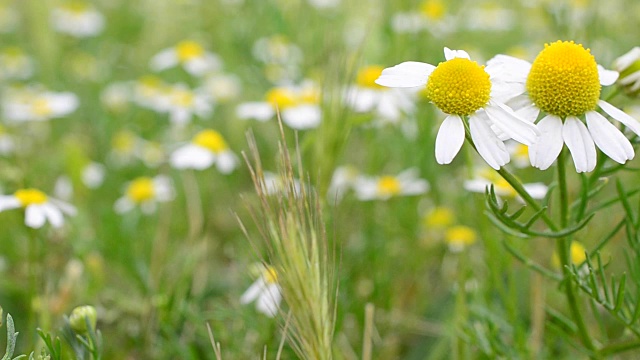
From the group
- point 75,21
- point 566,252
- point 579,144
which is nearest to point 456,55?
point 579,144

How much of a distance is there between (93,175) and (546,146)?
5.70 feet

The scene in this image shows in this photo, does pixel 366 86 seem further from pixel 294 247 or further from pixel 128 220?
pixel 294 247

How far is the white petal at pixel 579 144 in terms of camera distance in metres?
0.90

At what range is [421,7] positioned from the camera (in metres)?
2.22

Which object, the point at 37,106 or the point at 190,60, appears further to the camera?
the point at 190,60

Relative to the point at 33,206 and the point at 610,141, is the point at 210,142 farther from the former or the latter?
the point at 610,141

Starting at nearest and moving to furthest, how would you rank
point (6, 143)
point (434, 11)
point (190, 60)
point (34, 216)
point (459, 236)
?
point (34, 216) < point (459, 236) < point (6, 143) < point (434, 11) < point (190, 60)

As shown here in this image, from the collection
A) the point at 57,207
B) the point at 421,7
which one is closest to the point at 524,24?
the point at 421,7

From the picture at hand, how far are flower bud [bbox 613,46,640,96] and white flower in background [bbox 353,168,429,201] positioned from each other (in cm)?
83

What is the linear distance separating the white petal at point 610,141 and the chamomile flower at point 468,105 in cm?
9

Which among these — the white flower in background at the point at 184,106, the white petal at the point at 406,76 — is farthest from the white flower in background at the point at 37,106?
the white petal at the point at 406,76

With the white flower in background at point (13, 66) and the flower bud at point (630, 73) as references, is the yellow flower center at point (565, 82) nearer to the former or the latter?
the flower bud at point (630, 73)

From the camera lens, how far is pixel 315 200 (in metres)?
0.93

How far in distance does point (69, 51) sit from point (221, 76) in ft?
3.72
